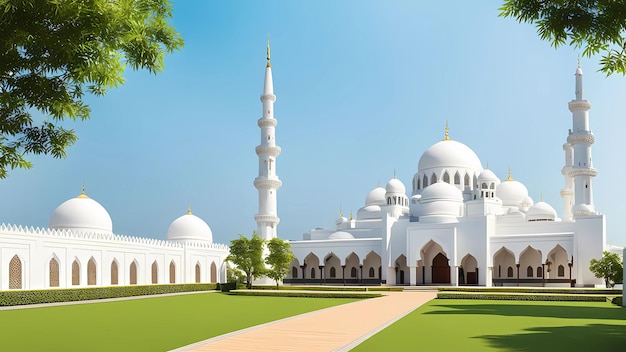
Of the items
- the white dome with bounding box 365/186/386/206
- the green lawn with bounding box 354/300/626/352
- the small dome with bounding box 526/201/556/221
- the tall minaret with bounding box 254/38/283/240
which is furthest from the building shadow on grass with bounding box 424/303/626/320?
the white dome with bounding box 365/186/386/206

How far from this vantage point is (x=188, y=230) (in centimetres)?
4884

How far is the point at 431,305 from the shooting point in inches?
951

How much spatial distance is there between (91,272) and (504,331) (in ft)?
87.2

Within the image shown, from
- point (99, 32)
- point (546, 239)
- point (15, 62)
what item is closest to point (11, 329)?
point (15, 62)

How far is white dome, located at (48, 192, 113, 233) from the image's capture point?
40312mm

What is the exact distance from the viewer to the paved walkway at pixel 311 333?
37.6 feet

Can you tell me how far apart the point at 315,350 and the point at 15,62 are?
22.2 feet

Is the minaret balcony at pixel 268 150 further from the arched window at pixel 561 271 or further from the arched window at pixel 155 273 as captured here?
the arched window at pixel 561 271

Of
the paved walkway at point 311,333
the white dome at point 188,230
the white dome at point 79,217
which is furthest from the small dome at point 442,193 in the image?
the paved walkway at point 311,333

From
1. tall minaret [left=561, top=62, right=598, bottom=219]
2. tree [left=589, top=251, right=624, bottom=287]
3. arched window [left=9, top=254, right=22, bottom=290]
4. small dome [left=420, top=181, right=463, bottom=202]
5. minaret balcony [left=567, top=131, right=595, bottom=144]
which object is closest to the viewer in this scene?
arched window [left=9, top=254, right=22, bottom=290]

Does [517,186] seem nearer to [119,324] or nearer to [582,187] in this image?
[582,187]

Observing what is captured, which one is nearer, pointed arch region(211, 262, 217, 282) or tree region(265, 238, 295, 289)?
tree region(265, 238, 295, 289)

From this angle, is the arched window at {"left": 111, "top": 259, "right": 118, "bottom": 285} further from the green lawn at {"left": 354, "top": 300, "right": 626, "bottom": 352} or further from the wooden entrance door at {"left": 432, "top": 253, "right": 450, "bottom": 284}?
the wooden entrance door at {"left": 432, "top": 253, "right": 450, "bottom": 284}

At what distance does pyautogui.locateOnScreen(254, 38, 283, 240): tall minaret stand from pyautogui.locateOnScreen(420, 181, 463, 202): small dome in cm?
1148
